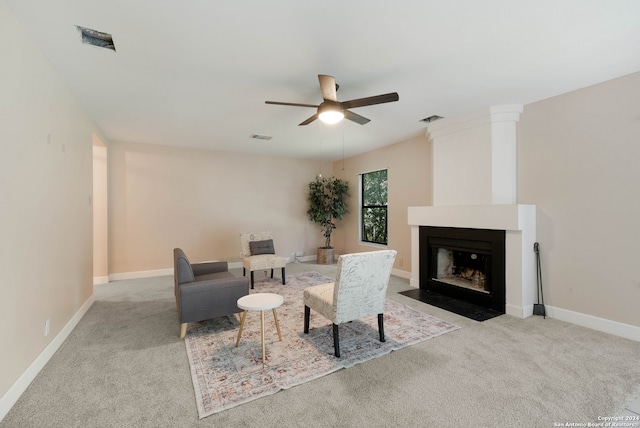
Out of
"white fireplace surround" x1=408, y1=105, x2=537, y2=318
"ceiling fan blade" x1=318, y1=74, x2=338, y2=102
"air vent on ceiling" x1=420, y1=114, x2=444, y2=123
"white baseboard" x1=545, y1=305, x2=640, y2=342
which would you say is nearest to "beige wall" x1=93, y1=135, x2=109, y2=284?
"ceiling fan blade" x1=318, y1=74, x2=338, y2=102

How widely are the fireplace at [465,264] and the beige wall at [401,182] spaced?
81cm

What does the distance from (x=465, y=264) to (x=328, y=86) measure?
3.47m

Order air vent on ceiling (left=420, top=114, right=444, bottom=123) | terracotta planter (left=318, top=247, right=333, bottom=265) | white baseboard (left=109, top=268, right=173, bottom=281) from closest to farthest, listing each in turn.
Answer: air vent on ceiling (left=420, top=114, right=444, bottom=123)
white baseboard (left=109, top=268, right=173, bottom=281)
terracotta planter (left=318, top=247, right=333, bottom=265)

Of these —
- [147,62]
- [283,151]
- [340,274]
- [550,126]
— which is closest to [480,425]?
[340,274]

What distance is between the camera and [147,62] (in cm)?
259

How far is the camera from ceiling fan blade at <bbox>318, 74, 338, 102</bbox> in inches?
96.0

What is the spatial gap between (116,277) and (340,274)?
16.7ft

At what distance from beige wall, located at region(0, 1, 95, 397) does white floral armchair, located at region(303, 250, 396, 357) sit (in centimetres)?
227

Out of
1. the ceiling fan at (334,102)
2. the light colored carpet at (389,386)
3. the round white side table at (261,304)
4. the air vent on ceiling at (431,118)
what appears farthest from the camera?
the air vent on ceiling at (431,118)

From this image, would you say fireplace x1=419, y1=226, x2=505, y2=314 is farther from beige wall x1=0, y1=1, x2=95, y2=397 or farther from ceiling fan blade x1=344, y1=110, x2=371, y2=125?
beige wall x1=0, y1=1, x2=95, y2=397

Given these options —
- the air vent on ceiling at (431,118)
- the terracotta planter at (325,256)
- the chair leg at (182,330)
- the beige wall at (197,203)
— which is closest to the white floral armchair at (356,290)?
the chair leg at (182,330)

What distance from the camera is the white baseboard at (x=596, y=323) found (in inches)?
109

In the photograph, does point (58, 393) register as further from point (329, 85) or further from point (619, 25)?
point (619, 25)

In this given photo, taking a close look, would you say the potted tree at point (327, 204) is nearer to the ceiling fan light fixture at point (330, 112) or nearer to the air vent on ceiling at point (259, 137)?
the air vent on ceiling at point (259, 137)
